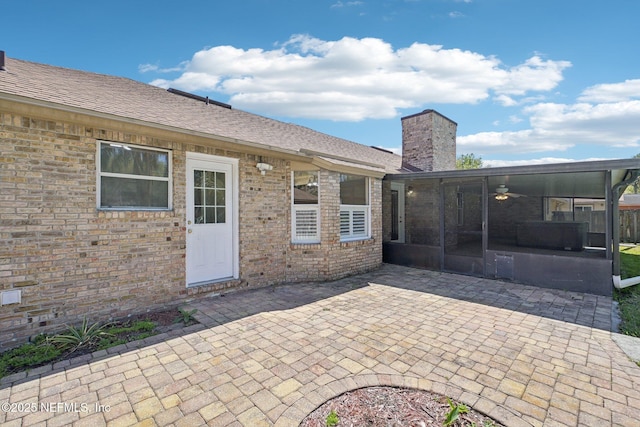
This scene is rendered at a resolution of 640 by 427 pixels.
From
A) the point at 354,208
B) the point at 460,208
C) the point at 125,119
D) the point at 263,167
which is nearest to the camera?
the point at 125,119

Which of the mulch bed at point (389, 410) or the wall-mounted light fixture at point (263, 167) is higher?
the wall-mounted light fixture at point (263, 167)

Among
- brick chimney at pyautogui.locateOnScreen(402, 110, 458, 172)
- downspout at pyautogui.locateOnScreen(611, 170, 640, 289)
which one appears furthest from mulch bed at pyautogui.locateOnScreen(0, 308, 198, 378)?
brick chimney at pyautogui.locateOnScreen(402, 110, 458, 172)

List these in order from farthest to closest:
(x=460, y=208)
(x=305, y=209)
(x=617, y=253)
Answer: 1. (x=460, y=208)
2. (x=305, y=209)
3. (x=617, y=253)

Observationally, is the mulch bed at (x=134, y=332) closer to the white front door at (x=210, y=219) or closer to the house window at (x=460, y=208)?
the white front door at (x=210, y=219)

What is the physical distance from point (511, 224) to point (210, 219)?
14223mm

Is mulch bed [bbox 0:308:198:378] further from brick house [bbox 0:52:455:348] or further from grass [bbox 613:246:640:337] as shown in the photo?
grass [bbox 613:246:640:337]

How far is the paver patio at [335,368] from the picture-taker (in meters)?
2.45

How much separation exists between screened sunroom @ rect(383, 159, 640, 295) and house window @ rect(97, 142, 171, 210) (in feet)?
19.9

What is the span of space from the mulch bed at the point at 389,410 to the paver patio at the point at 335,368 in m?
0.10

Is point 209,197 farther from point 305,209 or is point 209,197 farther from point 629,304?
point 629,304

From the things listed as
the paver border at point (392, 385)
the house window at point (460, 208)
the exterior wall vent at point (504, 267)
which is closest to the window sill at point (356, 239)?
the exterior wall vent at point (504, 267)

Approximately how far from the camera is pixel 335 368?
10.2 ft

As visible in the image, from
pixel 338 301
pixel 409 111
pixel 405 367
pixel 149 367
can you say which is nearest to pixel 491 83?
pixel 409 111

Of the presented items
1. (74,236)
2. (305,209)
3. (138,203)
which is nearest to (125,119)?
(138,203)
